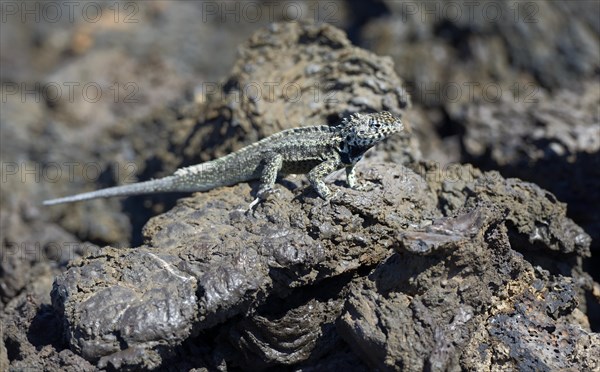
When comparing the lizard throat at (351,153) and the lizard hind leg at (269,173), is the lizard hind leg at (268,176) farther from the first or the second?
the lizard throat at (351,153)

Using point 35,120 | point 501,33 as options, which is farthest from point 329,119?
point 35,120

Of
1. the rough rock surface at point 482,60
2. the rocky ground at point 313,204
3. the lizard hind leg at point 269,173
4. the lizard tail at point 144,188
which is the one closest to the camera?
the rocky ground at point 313,204

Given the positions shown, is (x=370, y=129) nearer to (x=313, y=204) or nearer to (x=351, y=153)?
(x=351, y=153)

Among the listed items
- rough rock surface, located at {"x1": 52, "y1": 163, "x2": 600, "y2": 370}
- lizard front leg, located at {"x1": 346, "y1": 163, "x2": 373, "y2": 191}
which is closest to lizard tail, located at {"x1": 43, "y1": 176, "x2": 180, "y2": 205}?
rough rock surface, located at {"x1": 52, "y1": 163, "x2": 600, "y2": 370}

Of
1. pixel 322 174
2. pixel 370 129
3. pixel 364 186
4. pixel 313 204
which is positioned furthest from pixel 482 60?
pixel 313 204

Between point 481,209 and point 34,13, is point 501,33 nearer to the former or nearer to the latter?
point 481,209

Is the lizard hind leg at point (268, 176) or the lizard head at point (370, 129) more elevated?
the lizard head at point (370, 129)

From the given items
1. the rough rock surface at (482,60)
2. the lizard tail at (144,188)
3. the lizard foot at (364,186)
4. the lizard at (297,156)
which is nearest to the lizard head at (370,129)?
the lizard at (297,156)
